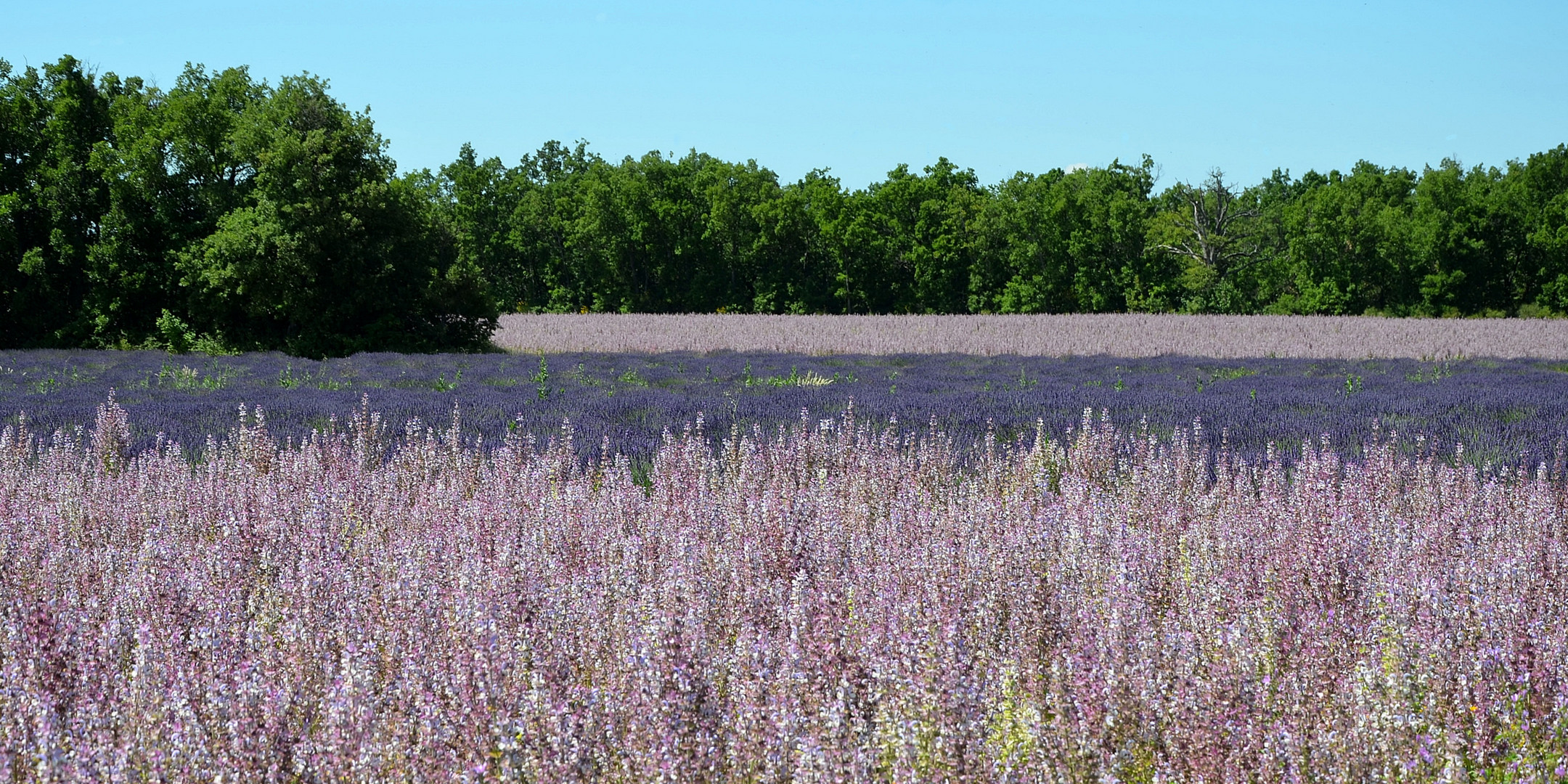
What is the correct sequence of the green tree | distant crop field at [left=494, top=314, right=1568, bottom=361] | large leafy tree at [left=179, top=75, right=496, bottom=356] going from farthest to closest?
the green tree
distant crop field at [left=494, top=314, right=1568, bottom=361]
large leafy tree at [left=179, top=75, right=496, bottom=356]

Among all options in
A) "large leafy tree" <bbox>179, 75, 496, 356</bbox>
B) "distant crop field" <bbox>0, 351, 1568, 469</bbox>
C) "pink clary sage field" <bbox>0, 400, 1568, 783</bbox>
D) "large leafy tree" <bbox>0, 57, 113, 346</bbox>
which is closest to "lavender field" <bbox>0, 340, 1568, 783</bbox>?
"pink clary sage field" <bbox>0, 400, 1568, 783</bbox>

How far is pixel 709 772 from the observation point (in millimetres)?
2678

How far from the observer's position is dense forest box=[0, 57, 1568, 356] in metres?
26.1

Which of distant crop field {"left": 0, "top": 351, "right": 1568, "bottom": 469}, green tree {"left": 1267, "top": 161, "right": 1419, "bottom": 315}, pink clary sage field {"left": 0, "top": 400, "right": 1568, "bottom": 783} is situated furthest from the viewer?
Answer: green tree {"left": 1267, "top": 161, "right": 1419, "bottom": 315}

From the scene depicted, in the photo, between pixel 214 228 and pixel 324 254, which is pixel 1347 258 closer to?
pixel 324 254

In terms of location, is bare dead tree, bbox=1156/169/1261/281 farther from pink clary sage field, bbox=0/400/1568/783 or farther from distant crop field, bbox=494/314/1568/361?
pink clary sage field, bbox=0/400/1568/783

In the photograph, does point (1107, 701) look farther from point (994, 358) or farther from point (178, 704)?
point (994, 358)

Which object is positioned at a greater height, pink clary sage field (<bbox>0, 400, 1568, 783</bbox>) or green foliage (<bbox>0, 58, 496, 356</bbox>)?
green foliage (<bbox>0, 58, 496, 356</bbox>)

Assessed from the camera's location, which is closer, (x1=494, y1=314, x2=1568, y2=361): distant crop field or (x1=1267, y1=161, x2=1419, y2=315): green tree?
(x1=494, y1=314, x2=1568, y2=361): distant crop field

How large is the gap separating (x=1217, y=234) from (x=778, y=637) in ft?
187

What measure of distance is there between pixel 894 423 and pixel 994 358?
12412mm

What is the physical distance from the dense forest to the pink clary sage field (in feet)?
68.9

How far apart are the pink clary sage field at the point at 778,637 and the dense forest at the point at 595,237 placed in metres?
21.0

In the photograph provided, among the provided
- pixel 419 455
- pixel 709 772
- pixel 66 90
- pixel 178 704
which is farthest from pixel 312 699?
pixel 66 90
